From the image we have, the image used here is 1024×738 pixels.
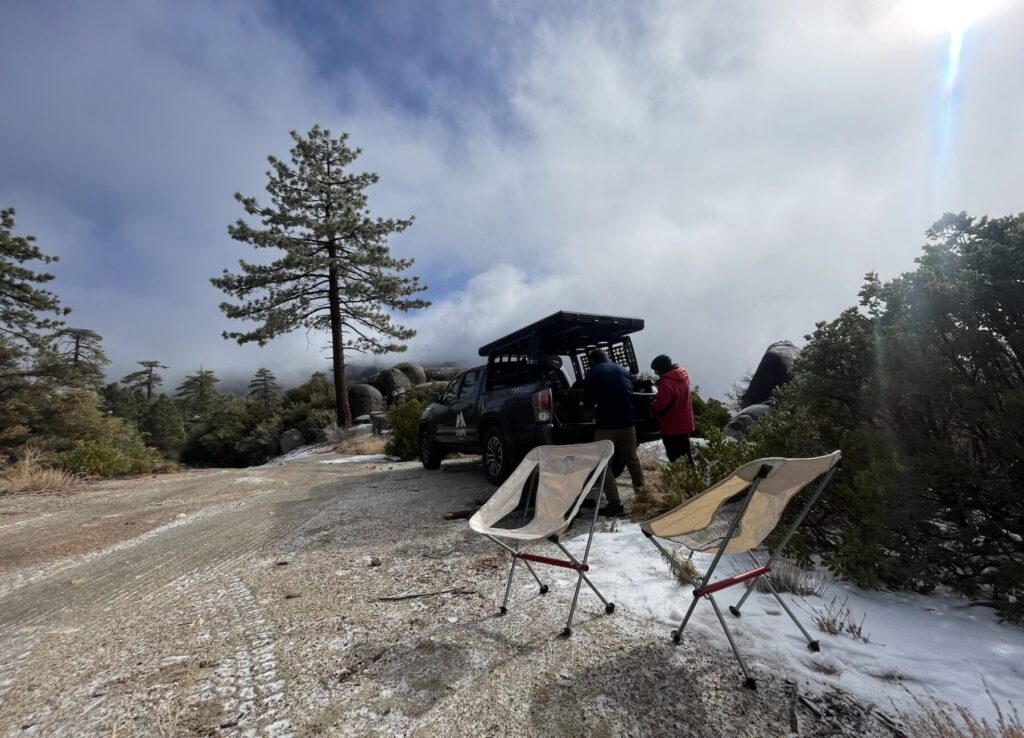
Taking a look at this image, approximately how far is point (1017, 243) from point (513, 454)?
461 centimetres

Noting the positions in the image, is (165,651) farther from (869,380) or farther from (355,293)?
(355,293)

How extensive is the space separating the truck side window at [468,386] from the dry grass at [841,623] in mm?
5213

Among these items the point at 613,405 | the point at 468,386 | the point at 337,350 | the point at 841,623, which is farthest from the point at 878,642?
the point at 337,350

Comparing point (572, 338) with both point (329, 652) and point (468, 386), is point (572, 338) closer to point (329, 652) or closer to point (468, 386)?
point (468, 386)

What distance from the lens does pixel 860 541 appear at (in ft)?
8.85

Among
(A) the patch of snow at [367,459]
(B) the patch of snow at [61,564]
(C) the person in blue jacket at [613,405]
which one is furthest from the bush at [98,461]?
(C) the person in blue jacket at [613,405]

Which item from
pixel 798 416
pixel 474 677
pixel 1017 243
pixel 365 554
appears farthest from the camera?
pixel 365 554

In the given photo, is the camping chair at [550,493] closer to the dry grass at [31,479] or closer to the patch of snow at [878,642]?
the patch of snow at [878,642]

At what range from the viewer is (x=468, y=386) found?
291 inches

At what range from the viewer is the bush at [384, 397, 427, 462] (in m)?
11.5

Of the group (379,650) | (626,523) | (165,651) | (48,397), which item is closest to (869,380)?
(626,523)

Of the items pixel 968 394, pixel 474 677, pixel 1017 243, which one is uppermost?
pixel 1017 243

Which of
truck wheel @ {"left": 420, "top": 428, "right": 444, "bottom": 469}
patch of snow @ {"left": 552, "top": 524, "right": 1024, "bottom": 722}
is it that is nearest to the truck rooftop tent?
truck wheel @ {"left": 420, "top": 428, "right": 444, "bottom": 469}

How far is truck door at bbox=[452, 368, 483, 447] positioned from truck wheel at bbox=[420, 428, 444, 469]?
1.24 metres
